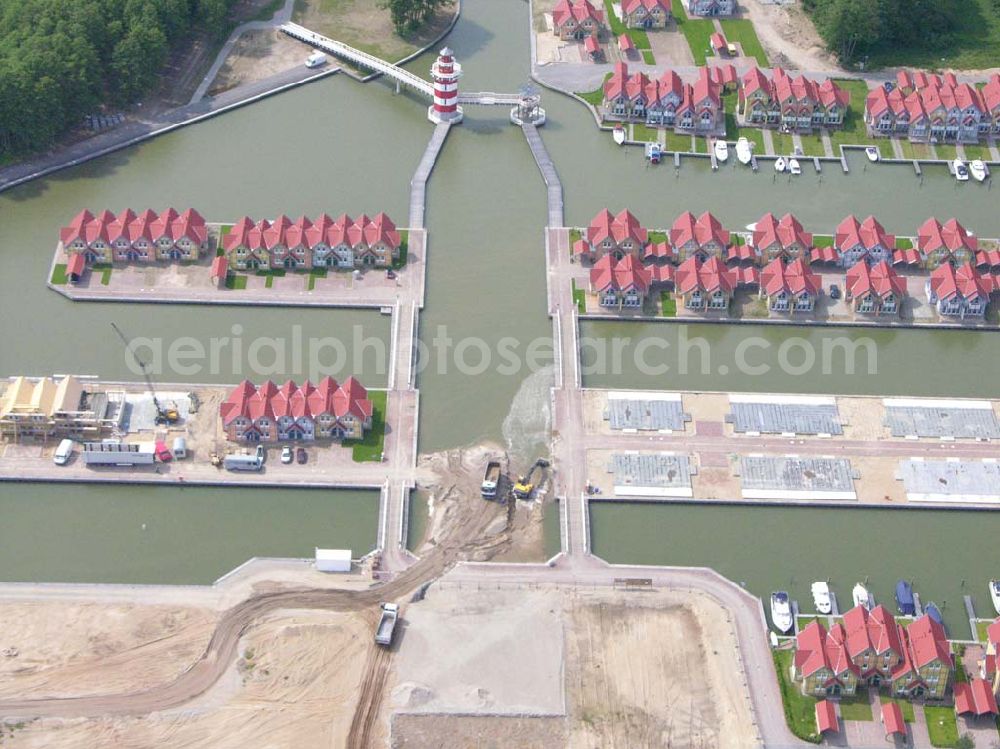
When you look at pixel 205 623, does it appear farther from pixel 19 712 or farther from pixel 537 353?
pixel 537 353

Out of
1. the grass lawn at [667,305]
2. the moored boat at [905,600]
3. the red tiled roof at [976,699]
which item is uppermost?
the grass lawn at [667,305]

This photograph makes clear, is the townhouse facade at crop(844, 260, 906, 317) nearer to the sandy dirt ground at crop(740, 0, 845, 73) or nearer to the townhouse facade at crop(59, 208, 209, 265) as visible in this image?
the sandy dirt ground at crop(740, 0, 845, 73)

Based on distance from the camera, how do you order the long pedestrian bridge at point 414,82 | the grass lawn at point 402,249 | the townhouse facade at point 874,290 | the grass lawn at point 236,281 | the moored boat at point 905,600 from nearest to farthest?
1. the moored boat at point 905,600
2. the townhouse facade at point 874,290
3. the grass lawn at point 236,281
4. the grass lawn at point 402,249
5. the long pedestrian bridge at point 414,82

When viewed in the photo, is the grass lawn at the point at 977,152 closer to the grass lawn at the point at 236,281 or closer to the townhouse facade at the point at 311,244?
the townhouse facade at the point at 311,244

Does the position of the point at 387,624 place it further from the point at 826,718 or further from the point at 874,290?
the point at 874,290

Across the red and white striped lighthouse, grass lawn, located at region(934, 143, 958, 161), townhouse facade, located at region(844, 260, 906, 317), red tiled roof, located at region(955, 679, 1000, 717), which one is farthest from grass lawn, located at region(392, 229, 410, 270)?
red tiled roof, located at region(955, 679, 1000, 717)

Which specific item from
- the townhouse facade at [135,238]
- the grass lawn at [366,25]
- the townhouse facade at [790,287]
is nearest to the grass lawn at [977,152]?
the townhouse facade at [790,287]
